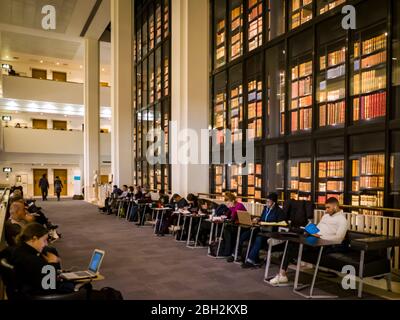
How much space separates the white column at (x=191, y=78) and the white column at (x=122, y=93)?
16.5 feet

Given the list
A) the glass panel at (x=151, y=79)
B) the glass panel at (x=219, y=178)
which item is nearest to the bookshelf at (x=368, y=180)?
the glass panel at (x=219, y=178)

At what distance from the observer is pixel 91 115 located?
1852 cm

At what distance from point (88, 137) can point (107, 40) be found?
19.1 ft

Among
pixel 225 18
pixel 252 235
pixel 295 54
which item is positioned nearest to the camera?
pixel 252 235

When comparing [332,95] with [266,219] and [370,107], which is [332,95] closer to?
[370,107]

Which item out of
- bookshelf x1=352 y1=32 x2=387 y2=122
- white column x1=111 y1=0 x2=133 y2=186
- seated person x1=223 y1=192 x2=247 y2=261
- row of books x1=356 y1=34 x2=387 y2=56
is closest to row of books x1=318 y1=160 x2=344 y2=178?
bookshelf x1=352 y1=32 x2=387 y2=122

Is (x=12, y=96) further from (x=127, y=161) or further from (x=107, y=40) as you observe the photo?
(x=127, y=161)

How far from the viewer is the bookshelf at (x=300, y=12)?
21.9 ft

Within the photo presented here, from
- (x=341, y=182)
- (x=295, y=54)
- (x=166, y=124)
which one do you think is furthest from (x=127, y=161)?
(x=341, y=182)

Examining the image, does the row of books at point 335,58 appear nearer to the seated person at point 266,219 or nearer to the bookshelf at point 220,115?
the seated person at point 266,219

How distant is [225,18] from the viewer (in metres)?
9.41

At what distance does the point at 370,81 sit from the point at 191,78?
484cm

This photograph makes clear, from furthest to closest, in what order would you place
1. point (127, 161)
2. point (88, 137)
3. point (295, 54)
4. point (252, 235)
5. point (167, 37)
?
1. point (88, 137)
2. point (127, 161)
3. point (167, 37)
4. point (295, 54)
5. point (252, 235)

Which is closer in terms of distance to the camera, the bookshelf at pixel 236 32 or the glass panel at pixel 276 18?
the glass panel at pixel 276 18
